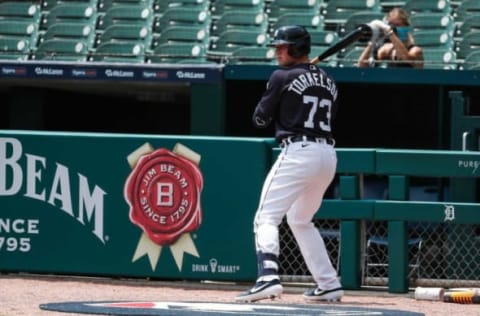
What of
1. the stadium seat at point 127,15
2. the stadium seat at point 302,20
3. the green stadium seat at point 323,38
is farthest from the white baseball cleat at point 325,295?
the stadium seat at point 127,15

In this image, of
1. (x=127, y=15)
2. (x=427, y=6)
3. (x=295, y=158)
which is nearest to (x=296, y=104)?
(x=295, y=158)

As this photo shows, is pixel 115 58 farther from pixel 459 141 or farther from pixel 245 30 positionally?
pixel 459 141

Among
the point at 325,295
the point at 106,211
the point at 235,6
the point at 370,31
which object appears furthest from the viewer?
the point at 235,6

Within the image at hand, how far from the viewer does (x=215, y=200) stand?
31.2ft

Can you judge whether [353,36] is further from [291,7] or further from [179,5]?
[179,5]

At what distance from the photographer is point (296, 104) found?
8.05 meters

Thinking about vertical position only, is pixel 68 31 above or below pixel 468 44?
above

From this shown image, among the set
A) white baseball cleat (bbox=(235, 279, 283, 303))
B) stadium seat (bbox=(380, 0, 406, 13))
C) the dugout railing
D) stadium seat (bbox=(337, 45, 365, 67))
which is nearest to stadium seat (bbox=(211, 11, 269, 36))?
stadium seat (bbox=(337, 45, 365, 67))

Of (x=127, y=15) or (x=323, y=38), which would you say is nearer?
(x=323, y=38)

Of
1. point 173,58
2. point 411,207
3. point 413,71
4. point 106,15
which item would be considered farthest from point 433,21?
point 411,207

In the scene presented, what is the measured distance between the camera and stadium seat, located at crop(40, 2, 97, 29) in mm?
14891

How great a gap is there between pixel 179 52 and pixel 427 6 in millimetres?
2687

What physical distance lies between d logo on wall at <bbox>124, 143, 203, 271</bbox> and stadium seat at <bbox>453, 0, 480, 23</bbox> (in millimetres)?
5138

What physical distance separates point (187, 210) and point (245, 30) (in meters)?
4.76
